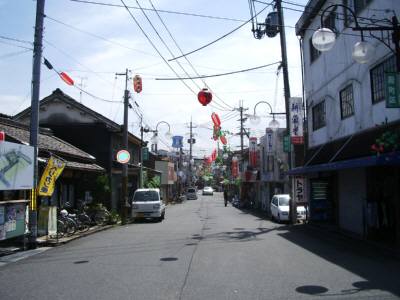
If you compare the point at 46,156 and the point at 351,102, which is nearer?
the point at 351,102

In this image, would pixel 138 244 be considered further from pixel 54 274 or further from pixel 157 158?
pixel 157 158

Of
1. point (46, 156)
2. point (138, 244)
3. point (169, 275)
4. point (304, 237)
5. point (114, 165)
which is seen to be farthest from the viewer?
point (114, 165)

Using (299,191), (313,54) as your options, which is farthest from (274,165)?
(313,54)

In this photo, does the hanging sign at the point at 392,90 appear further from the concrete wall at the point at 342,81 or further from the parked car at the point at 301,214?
the parked car at the point at 301,214

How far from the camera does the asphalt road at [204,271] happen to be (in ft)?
25.3

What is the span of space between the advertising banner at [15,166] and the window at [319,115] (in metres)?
14.0

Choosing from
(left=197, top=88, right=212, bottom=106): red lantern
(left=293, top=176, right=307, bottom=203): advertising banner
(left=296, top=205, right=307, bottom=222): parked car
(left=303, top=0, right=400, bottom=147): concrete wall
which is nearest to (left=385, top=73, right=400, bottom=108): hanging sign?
(left=303, top=0, right=400, bottom=147): concrete wall

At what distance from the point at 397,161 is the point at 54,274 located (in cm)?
879

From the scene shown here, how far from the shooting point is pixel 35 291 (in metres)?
8.04

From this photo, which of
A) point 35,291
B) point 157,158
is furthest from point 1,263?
point 157,158

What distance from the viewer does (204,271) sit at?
968 centimetres

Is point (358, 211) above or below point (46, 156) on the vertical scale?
below

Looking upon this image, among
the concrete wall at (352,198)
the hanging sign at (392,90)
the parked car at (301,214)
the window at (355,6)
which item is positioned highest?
the window at (355,6)

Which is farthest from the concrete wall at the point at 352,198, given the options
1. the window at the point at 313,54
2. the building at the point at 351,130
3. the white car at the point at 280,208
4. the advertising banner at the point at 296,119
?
the window at the point at 313,54
